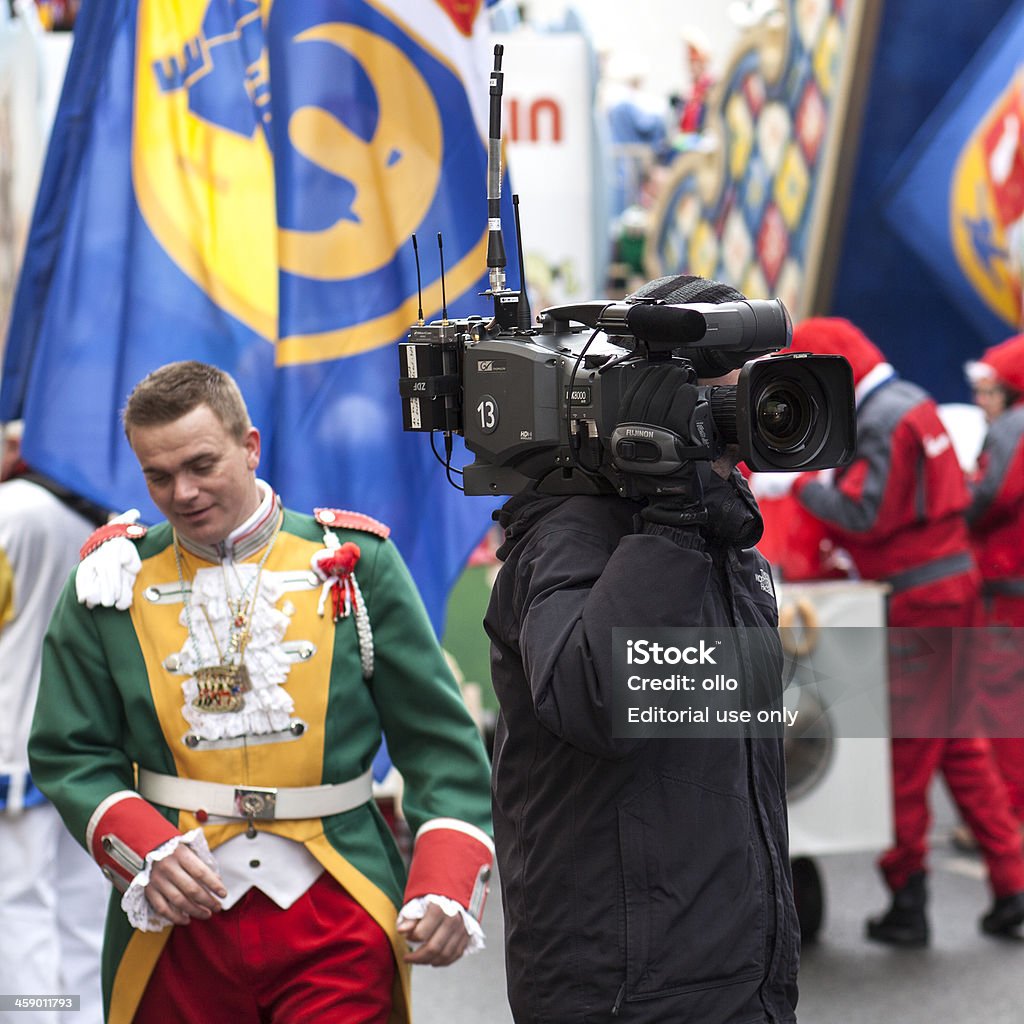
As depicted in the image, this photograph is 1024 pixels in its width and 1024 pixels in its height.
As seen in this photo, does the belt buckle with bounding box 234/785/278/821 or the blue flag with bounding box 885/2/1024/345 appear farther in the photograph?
the blue flag with bounding box 885/2/1024/345

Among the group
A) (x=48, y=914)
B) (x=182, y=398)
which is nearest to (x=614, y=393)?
(x=182, y=398)

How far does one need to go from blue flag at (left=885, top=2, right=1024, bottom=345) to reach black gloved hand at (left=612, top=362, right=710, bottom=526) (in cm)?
699

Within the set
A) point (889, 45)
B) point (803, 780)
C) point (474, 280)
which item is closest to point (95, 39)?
point (474, 280)

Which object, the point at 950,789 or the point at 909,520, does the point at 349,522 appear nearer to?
the point at 909,520

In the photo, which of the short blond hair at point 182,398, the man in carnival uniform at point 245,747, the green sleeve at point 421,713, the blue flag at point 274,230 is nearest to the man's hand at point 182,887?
the man in carnival uniform at point 245,747

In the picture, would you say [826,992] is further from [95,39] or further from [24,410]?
[95,39]

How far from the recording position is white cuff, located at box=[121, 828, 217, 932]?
2785 millimetres

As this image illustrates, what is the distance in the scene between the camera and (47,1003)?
13.0 feet

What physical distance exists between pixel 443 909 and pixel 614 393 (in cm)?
105

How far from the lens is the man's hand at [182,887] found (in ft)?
9.08

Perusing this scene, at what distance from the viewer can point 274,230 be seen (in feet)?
14.5

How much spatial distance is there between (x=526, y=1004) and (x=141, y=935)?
32.9 inches

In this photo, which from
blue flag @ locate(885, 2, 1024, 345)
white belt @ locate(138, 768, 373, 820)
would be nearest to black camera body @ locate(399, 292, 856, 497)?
white belt @ locate(138, 768, 373, 820)

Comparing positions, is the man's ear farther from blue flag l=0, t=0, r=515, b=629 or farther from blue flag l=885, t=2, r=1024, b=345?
blue flag l=885, t=2, r=1024, b=345
